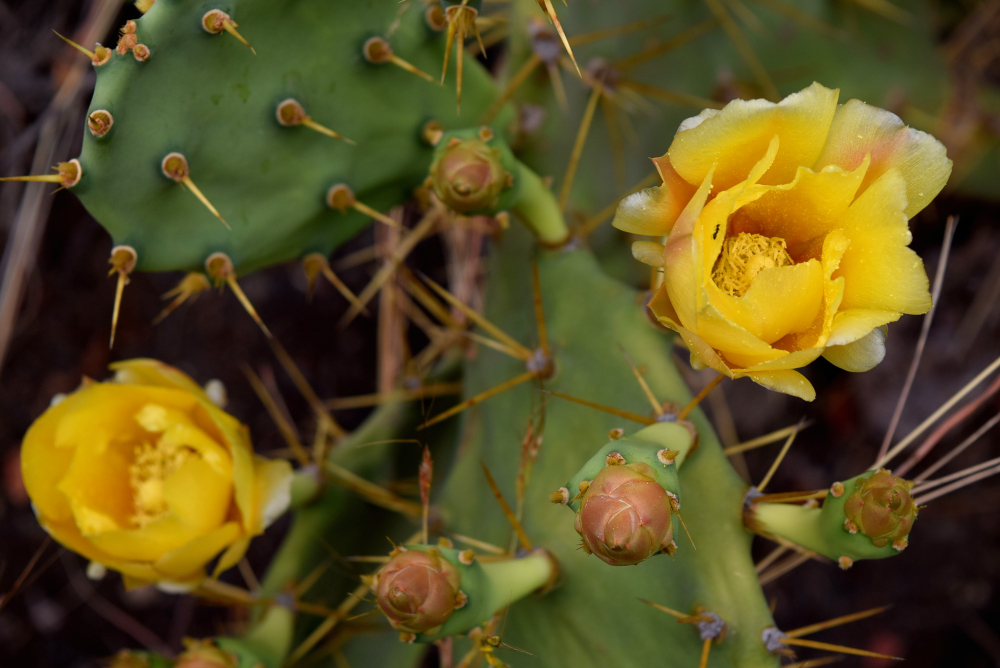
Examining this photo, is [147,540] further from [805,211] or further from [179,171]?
[805,211]

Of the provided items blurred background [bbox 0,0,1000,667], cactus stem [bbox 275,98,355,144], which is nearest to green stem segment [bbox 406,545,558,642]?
cactus stem [bbox 275,98,355,144]

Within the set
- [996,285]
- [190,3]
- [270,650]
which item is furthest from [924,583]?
[190,3]

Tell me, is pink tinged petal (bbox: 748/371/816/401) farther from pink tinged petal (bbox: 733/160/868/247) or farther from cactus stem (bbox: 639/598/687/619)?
cactus stem (bbox: 639/598/687/619)

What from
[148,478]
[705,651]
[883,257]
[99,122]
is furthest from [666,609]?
[99,122]

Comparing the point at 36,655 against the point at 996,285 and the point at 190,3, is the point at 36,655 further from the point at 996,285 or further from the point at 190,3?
the point at 996,285

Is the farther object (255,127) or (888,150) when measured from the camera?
(255,127)

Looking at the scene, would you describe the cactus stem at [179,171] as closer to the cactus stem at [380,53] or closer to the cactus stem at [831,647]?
the cactus stem at [380,53]
